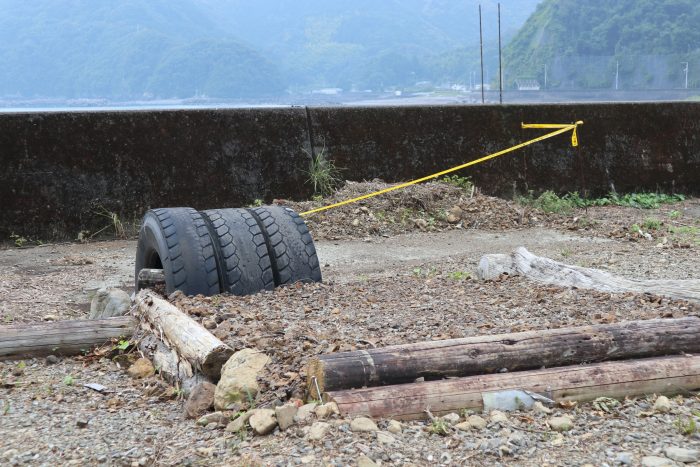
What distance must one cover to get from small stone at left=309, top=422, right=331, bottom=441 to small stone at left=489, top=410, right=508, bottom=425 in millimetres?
636

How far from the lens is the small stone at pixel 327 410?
3.20 m

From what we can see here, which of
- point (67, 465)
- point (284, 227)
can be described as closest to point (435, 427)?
point (67, 465)

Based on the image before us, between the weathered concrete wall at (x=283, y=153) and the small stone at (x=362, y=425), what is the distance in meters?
6.81

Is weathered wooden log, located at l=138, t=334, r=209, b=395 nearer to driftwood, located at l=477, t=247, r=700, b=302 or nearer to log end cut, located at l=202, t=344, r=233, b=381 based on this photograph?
log end cut, located at l=202, t=344, r=233, b=381

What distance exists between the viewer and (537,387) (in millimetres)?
3438

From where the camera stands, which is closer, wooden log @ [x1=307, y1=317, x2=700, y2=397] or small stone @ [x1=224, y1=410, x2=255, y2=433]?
small stone @ [x1=224, y1=410, x2=255, y2=433]

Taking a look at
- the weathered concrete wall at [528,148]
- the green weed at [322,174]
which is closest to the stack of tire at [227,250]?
the green weed at [322,174]

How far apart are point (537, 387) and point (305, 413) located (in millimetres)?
951

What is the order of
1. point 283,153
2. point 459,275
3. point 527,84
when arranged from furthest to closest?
1. point 527,84
2. point 283,153
3. point 459,275

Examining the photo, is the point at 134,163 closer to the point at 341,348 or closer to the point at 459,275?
the point at 459,275

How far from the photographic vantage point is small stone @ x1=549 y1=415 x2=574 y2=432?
3.20 m

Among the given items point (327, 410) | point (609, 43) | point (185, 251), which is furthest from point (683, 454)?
point (609, 43)

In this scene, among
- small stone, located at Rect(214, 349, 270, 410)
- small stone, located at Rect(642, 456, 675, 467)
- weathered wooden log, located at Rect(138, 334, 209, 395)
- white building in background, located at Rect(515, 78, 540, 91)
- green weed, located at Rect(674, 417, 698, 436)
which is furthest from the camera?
white building in background, located at Rect(515, 78, 540, 91)

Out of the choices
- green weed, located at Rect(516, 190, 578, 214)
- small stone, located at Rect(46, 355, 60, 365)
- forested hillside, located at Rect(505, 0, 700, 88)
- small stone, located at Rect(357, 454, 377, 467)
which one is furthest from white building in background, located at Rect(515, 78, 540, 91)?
small stone, located at Rect(357, 454, 377, 467)
